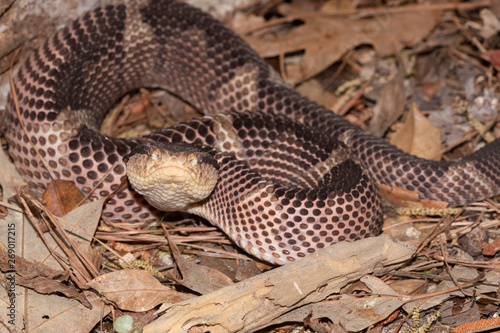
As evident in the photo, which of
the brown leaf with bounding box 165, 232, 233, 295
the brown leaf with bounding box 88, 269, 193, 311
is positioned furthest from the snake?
the brown leaf with bounding box 88, 269, 193, 311

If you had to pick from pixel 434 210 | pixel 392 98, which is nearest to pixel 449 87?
pixel 392 98

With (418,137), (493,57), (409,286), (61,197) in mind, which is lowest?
(409,286)

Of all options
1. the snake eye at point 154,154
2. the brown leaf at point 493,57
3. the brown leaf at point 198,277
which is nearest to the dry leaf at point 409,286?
the brown leaf at point 198,277

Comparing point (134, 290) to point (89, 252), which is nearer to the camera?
point (134, 290)

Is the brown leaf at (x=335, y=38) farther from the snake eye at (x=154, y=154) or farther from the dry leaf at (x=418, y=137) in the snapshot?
the snake eye at (x=154, y=154)

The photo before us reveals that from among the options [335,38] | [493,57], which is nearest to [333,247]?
[335,38]

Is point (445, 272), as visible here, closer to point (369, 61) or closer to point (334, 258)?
point (334, 258)

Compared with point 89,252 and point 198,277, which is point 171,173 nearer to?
point 198,277
